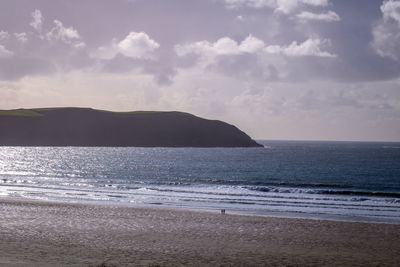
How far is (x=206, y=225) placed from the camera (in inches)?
833

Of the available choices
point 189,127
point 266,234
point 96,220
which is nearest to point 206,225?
point 266,234

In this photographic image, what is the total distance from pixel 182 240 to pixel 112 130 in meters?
175

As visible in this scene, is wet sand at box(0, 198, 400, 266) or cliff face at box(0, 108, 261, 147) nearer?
wet sand at box(0, 198, 400, 266)

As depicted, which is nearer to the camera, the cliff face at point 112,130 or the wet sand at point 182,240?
the wet sand at point 182,240

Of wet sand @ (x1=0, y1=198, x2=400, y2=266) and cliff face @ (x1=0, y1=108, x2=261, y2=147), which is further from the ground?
cliff face @ (x1=0, y1=108, x2=261, y2=147)

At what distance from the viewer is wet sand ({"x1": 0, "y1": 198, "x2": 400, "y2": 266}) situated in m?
13.8

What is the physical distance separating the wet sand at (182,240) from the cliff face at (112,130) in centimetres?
15897

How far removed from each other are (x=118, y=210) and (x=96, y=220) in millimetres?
4151

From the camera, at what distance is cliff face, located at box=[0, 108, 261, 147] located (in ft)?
583

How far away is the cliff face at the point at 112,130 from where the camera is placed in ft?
583

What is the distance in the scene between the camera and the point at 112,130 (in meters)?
188

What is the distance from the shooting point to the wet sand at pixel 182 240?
45.1 feet

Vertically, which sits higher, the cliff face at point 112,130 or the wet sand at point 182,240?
the cliff face at point 112,130

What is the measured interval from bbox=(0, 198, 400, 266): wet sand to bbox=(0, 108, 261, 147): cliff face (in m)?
159
